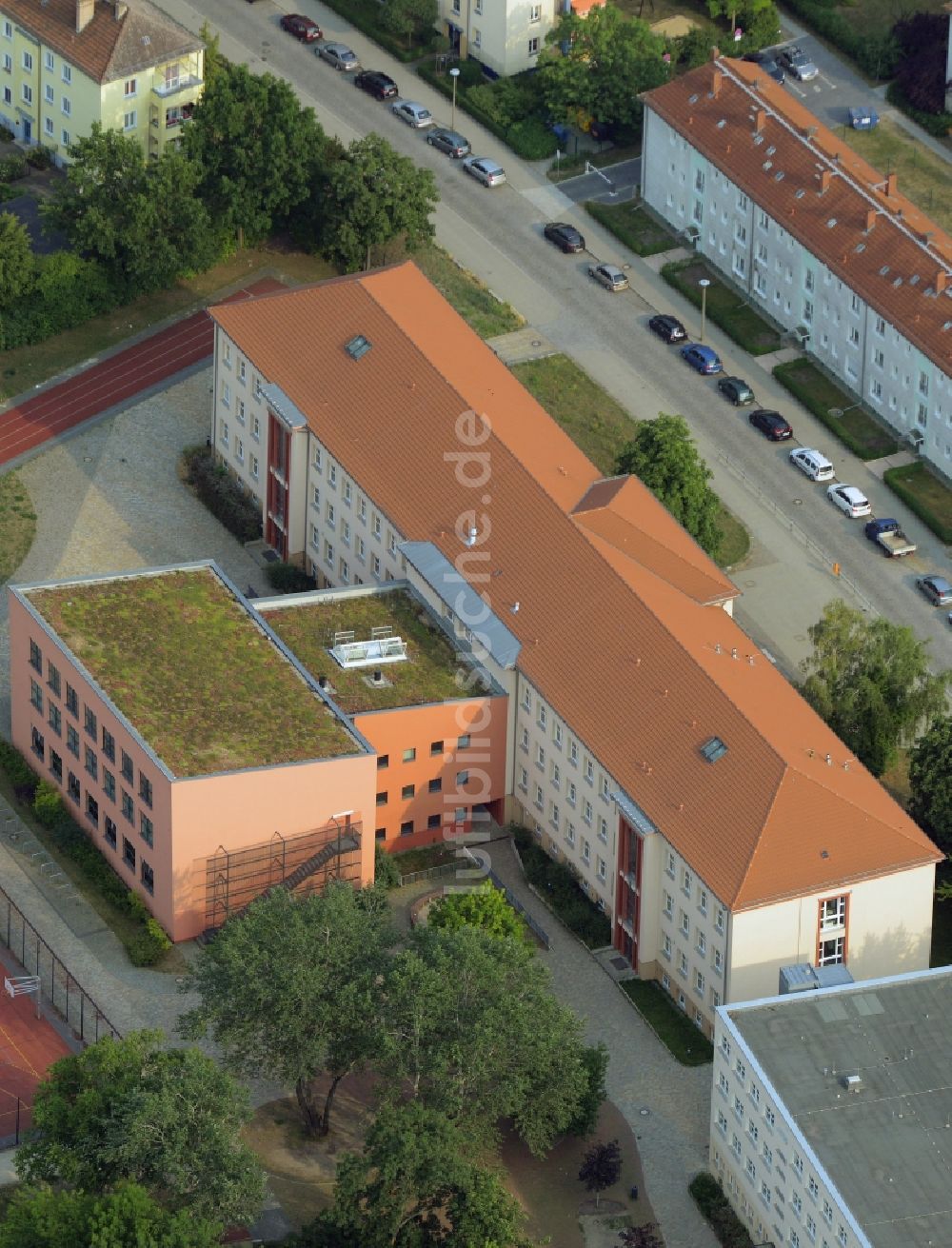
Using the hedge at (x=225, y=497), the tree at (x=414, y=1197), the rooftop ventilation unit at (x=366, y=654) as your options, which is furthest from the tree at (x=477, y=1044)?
the hedge at (x=225, y=497)

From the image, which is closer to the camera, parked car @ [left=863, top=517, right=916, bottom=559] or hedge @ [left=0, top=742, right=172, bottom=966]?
hedge @ [left=0, top=742, right=172, bottom=966]

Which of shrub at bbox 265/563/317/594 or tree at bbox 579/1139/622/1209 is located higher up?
shrub at bbox 265/563/317/594

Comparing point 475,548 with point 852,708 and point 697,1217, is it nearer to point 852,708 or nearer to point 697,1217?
point 852,708

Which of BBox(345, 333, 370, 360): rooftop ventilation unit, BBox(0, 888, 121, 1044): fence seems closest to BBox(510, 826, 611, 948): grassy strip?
BBox(0, 888, 121, 1044): fence

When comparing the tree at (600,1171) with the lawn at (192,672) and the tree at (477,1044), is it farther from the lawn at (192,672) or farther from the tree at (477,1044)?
the lawn at (192,672)

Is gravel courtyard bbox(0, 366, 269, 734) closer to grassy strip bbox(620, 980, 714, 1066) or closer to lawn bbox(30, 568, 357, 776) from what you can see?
lawn bbox(30, 568, 357, 776)

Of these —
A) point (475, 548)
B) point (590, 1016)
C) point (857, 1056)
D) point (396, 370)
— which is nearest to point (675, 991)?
point (590, 1016)

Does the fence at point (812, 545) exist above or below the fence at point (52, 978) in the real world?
above
